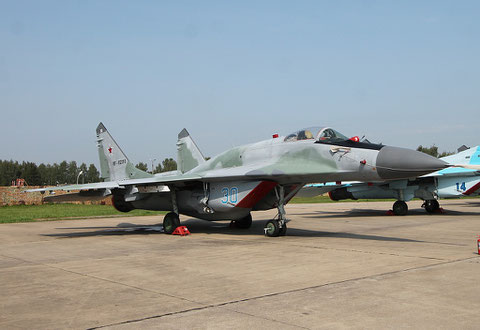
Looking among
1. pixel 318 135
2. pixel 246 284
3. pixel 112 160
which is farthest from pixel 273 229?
pixel 112 160

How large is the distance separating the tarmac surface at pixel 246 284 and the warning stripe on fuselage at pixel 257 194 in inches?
44.4

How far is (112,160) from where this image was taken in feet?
54.4

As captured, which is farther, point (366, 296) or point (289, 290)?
point (289, 290)

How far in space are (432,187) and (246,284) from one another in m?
15.5

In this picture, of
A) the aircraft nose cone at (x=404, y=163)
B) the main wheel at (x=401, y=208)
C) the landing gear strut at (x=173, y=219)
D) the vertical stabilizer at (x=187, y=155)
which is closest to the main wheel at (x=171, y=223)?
the landing gear strut at (x=173, y=219)

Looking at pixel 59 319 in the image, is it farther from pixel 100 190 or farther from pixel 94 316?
pixel 100 190

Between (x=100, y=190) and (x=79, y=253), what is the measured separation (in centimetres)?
431

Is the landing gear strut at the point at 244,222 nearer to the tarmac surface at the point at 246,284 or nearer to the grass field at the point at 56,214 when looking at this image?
the tarmac surface at the point at 246,284

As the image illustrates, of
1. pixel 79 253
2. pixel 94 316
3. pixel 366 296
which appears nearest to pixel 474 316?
pixel 366 296

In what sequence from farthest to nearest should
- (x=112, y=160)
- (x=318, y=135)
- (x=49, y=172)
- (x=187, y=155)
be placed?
(x=49, y=172)
(x=187, y=155)
(x=112, y=160)
(x=318, y=135)

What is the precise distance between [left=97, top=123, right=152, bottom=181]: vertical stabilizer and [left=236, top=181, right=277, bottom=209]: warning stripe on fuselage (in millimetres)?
5521

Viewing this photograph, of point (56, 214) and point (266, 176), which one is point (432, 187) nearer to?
point (266, 176)

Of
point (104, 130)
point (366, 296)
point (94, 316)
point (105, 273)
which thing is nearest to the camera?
point (94, 316)

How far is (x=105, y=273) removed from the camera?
7.01 m
